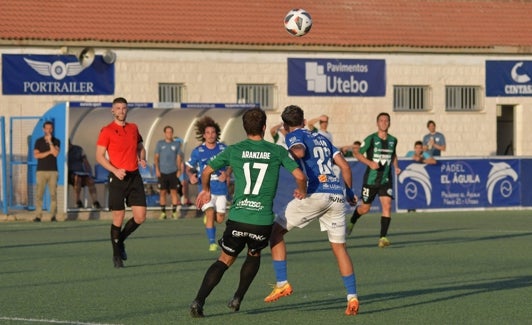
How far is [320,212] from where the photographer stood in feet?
41.2

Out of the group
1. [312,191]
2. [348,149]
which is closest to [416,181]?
[348,149]

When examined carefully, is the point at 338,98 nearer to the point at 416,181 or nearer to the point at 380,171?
the point at 416,181

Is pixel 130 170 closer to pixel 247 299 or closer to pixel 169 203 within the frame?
pixel 247 299

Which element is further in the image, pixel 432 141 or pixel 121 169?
pixel 432 141

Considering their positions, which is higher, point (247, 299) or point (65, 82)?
point (65, 82)

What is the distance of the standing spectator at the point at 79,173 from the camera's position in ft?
104

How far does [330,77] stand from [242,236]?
105 feet

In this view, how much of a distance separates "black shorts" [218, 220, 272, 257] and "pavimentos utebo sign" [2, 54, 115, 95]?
1102 inches

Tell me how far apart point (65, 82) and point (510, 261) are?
918 inches

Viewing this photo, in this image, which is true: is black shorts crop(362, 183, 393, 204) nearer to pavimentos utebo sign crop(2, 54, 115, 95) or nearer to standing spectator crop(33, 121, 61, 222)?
standing spectator crop(33, 121, 61, 222)

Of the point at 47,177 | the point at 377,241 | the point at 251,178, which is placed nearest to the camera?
the point at 251,178

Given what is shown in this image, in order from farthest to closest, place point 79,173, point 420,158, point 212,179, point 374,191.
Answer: point 420,158, point 79,173, point 374,191, point 212,179

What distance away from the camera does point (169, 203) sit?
112 ft

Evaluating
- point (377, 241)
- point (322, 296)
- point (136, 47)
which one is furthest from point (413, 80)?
point (322, 296)
